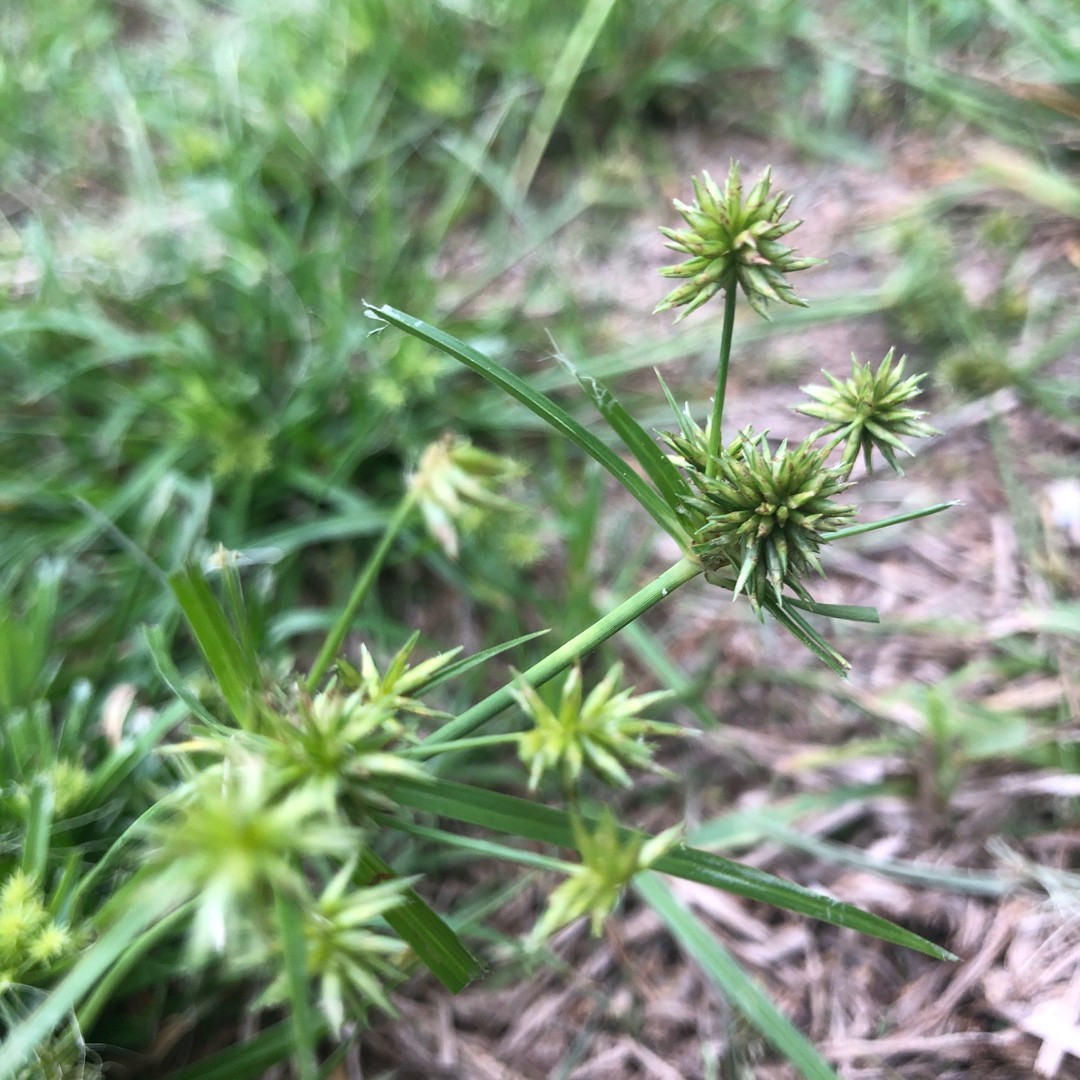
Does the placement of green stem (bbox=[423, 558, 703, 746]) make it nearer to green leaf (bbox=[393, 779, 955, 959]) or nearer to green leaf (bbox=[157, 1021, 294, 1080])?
green leaf (bbox=[393, 779, 955, 959])

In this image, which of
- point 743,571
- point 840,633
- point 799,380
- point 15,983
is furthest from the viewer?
point 799,380

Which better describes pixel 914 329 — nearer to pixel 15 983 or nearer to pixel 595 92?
pixel 595 92

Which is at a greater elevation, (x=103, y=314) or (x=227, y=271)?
(x=227, y=271)

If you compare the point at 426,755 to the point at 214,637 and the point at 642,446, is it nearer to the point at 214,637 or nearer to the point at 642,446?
the point at 214,637

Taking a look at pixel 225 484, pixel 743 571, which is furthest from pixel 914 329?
pixel 225 484

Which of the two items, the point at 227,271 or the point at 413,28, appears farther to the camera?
the point at 413,28

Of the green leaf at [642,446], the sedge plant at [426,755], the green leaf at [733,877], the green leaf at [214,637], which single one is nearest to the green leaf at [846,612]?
the sedge plant at [426,755]
